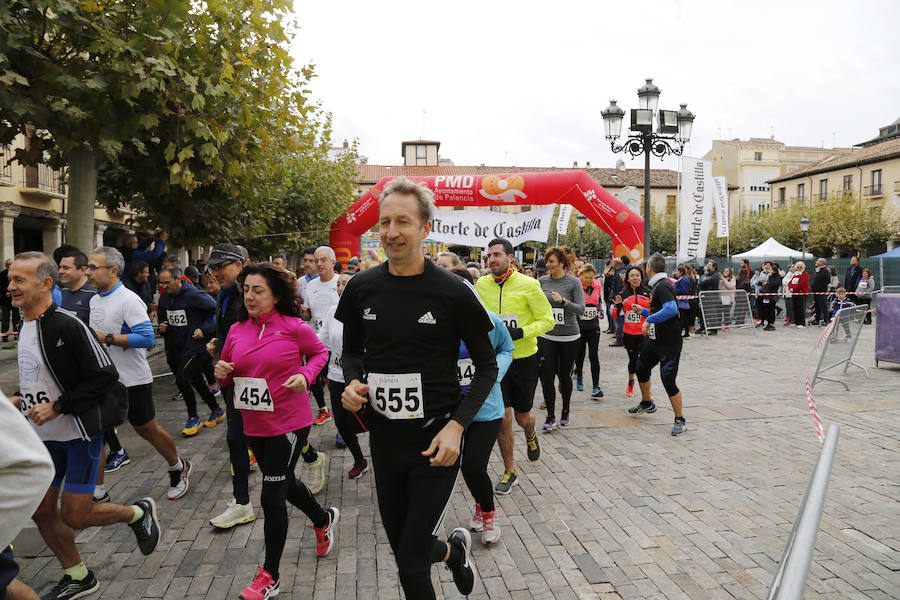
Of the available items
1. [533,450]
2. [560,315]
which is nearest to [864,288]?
[560,315]

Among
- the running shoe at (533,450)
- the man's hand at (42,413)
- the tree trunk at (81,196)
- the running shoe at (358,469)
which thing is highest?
the tree trunk at (81,196)

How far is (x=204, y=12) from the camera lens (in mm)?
7176

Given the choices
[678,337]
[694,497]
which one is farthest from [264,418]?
[678,337]

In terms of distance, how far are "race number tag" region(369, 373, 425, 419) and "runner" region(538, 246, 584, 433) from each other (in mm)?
4191

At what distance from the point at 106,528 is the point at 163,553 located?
722mm

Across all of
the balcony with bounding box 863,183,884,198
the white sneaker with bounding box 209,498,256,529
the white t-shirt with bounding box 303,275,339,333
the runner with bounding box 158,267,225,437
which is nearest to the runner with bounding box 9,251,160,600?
the white sneaker with bounding box 209,498,256,529

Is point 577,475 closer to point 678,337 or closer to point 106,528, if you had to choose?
point 678,337

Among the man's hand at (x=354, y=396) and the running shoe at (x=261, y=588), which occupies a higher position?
the man's hand at (x=354, y=396)

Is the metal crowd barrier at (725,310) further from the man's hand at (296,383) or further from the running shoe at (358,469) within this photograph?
the man's hand at (296,383)

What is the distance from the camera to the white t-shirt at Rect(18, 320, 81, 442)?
330cm

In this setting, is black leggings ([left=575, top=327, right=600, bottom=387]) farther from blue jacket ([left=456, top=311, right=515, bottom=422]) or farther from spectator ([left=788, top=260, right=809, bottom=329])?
spectator ([left=788, top=260, right=809, bottom=329])

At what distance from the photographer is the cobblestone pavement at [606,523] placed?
352 cm

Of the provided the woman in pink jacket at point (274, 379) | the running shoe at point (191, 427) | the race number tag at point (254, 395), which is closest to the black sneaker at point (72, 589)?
the woman in pink jacket at point (274, 379)

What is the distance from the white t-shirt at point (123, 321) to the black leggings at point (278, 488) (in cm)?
174
